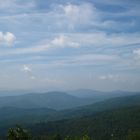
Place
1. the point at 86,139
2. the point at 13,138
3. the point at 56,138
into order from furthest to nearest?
1. the point at 56,138
2. the point at 13,138
3. the point at 86,139

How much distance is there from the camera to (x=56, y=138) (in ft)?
400

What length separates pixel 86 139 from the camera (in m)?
65.7

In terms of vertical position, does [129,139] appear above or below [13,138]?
below

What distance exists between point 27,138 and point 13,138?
347 cm

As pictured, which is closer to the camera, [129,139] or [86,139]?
[86,139]

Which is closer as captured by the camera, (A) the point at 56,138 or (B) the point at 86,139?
(B) the point at 86,139

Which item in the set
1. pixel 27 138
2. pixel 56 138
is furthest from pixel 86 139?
pixel 56 138

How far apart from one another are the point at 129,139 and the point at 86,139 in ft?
224

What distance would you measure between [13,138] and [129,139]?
6914cm

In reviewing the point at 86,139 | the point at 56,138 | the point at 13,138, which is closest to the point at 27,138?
the point at 13,138

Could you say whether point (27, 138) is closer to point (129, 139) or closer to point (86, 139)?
point (86, 139)

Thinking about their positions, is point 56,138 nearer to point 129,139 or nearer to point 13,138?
point 129,139

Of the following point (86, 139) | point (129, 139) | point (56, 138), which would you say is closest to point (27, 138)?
point (86, 139)

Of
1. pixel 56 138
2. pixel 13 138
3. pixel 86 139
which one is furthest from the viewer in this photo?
pixel 56 138
